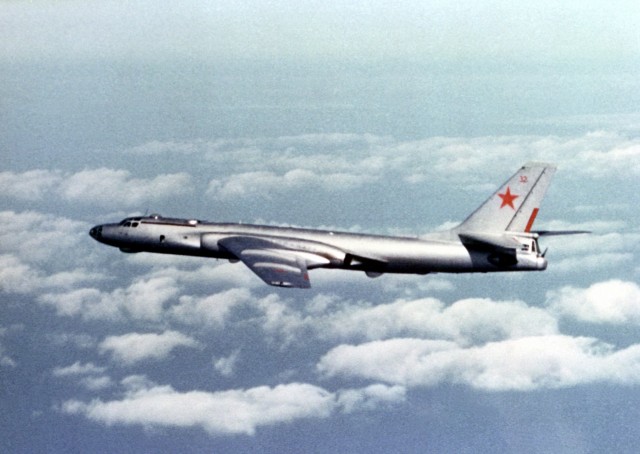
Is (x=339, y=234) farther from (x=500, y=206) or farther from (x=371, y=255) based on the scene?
(x=500, y=206)

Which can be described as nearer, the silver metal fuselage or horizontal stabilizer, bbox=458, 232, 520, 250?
horizontal stabilizer, bbox=458, 232, 520, 250

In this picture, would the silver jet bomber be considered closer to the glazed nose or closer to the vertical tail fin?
the vertical tail fin

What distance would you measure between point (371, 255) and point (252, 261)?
4.37 metres

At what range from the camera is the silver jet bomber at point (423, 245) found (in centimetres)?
3738

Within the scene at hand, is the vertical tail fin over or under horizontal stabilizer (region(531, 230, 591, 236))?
over

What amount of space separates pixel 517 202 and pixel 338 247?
256 inches

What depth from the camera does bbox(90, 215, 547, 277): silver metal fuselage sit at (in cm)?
3784

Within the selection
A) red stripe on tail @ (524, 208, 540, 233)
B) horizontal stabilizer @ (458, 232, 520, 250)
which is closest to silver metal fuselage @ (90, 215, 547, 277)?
horizontal stabilizer @ (458, 232, 520, 250)

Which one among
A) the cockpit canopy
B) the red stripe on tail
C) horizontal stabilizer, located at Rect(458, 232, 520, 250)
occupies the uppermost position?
the cockpit canopy

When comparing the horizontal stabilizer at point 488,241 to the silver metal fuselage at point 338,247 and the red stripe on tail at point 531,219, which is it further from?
the red stripe on tail at point 531,219

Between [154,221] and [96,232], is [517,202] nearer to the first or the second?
[154,221]

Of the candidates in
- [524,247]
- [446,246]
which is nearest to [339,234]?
[446,246]

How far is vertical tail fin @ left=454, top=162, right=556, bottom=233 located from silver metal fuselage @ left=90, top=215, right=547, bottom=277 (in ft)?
2.77

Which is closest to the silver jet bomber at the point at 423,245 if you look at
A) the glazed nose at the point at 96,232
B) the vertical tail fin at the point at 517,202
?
the vertical tail fin at the point at 517,202
